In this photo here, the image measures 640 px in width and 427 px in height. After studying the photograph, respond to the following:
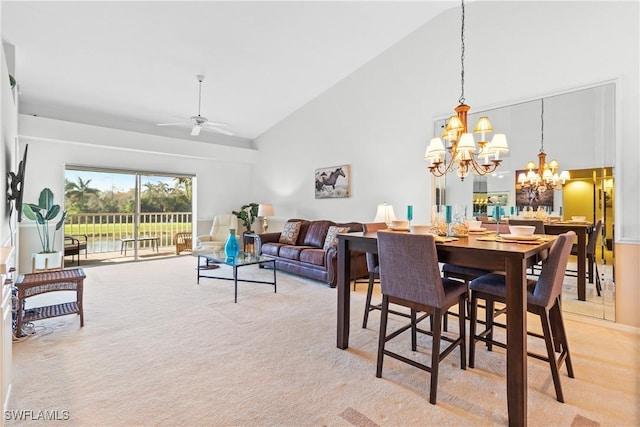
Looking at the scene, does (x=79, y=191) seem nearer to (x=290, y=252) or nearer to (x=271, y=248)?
(x=271, y=248)

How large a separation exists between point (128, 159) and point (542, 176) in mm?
6857

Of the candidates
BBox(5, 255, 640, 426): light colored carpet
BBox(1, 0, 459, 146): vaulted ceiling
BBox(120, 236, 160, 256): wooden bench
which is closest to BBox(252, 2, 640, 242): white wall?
BBox(1, 0, 459, 146): vaulted ceiling

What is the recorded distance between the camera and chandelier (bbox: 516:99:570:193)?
345 centimetres

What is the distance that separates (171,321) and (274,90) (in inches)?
163

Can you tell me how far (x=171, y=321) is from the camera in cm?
312

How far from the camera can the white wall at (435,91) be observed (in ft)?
9.89

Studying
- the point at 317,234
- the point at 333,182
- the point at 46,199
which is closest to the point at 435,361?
the point at 317,234

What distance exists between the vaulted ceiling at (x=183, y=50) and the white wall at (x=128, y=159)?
1.14ft

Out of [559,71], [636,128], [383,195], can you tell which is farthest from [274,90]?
[636,128]

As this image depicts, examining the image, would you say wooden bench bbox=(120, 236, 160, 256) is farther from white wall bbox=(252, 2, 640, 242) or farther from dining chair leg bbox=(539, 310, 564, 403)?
dining chair leg bbox=(539, 310, 564, 403)

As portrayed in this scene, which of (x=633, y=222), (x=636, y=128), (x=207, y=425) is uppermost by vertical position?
(x=636, y=128)

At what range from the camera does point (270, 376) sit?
6.98ft

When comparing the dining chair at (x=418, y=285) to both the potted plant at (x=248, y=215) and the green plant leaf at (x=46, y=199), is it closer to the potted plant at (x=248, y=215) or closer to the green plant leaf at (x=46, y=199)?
the potted plant at (x=248, y=215)

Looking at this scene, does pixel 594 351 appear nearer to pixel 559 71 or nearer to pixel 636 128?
pixel 636 128
